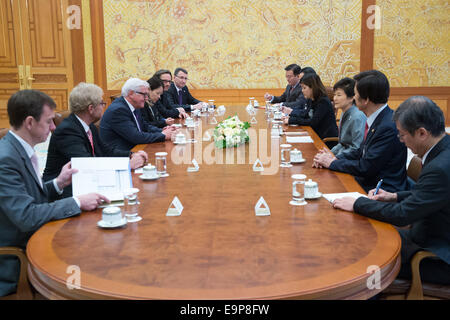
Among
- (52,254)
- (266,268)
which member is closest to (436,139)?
(266,268)

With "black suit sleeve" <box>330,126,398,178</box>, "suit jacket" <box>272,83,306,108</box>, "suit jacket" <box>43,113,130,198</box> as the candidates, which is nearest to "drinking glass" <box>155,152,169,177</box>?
"suit jacket" <box>43,113,130,198</box>

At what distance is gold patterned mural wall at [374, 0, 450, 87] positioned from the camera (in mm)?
9508

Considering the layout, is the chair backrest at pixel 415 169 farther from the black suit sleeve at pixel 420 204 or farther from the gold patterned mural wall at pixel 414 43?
the gold patterned mural wall at pixel 414 43

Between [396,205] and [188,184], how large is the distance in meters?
1.26

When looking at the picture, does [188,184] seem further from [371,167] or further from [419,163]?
[419,163]

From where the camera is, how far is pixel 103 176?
2600 mm

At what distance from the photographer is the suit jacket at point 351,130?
14.4ft

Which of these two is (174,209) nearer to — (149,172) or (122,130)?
(149,172)

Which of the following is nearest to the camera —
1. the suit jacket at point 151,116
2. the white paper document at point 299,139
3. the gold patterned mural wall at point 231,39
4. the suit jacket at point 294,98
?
the white paper document at point 299,139

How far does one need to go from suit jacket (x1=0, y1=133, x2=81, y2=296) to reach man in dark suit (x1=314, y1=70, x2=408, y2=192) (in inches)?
73.2

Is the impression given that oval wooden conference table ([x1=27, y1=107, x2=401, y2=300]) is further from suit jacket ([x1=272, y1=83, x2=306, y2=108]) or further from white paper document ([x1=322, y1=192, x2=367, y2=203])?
suit jacket ([x1=272, y1=83, x2=306, y2=108])

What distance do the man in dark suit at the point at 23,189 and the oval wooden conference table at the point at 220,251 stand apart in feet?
0.25

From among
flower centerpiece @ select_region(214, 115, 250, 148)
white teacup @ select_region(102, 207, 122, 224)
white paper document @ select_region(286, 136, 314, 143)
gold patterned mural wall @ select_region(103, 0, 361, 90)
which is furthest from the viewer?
gold patterned mural wall @ select_region(103, 0, 361, 90)

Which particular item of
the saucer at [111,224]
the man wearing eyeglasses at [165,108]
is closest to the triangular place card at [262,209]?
the saucer at [111,224]
